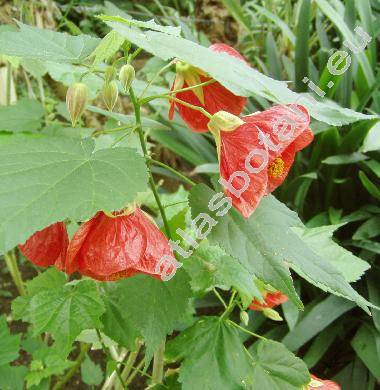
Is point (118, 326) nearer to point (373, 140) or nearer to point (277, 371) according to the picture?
point (277, 371)

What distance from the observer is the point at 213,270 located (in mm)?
673

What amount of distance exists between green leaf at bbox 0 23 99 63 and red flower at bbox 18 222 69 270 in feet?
0.56

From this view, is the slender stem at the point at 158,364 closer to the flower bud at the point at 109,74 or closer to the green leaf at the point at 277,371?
the green leaf at the point at 277,371

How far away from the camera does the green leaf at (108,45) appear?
442 mm

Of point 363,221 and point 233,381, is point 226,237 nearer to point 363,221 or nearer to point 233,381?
point 233,381

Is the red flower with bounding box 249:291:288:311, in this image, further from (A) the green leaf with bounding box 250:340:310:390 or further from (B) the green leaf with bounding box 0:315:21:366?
(B) the green leaf with bounding box 0:315:21:366

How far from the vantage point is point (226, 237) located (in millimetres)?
498

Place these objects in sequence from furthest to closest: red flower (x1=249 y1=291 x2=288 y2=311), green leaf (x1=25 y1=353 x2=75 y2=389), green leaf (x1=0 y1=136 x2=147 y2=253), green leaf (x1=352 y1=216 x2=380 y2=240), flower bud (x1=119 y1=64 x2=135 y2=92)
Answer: green leaf (x1=352 y1=216 x2=380 y2=240) < green leaf (x1=25 y1=353 x2=75 y2=389) < red flower (x1=249 y1=291 x2=288 y2=311) < flower bud (x1=119 y1=64 x2=135 y2=92) < green leaf (x1=0 y1=136 x2=147 y2=253)

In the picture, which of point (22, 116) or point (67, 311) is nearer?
point (67, 311)

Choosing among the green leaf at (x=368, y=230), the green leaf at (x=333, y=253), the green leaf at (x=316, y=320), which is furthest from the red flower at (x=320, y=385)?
the green leaf at (x=368, y=230)

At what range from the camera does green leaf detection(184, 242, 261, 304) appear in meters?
0.64

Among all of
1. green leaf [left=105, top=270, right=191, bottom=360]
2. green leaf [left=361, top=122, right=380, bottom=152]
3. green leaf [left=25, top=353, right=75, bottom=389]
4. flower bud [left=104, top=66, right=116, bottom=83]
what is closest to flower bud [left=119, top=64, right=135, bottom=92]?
flower bud [left=104, top=66, right=116, bottom=83]

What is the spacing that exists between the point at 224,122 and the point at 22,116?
2.52 feet

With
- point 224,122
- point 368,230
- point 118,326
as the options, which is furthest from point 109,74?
point 368,230
